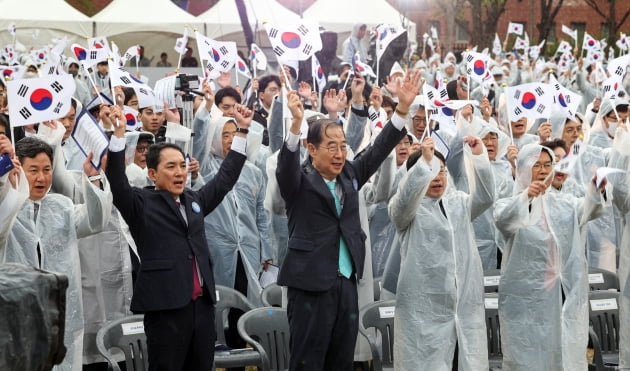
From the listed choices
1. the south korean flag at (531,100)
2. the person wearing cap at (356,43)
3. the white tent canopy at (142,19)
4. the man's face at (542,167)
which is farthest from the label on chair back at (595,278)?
the white tent canopy at (142,19)

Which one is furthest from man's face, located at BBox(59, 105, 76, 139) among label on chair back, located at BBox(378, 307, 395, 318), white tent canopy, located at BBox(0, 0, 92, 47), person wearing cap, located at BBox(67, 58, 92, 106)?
white tent canopy, located at BBox(0, 0, 92, 47)

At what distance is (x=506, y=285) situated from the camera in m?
6.91

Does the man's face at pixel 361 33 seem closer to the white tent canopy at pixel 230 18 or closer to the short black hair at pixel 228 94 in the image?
the white tent canopy at pixel 230 18

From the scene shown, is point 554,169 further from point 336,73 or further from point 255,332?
point 336,73

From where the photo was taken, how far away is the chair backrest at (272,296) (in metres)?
7.11

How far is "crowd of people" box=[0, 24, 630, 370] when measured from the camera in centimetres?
557

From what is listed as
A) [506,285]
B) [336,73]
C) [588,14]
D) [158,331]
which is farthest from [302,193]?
[588,14]

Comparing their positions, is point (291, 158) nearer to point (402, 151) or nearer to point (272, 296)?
point (272, 296)

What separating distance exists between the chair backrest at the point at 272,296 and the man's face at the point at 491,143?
203cm

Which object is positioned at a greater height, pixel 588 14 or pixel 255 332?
pixel 588 14

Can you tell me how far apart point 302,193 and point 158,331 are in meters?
1.03

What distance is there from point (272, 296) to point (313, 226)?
1.52 metres

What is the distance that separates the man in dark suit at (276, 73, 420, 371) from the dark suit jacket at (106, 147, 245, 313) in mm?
476

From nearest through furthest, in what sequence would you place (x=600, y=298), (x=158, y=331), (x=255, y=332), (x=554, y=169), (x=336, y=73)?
(x=158, y=331) → (x=255, y=332) → (x=554, y=169) → (x=600, y=298) → (x=336, y=73)
